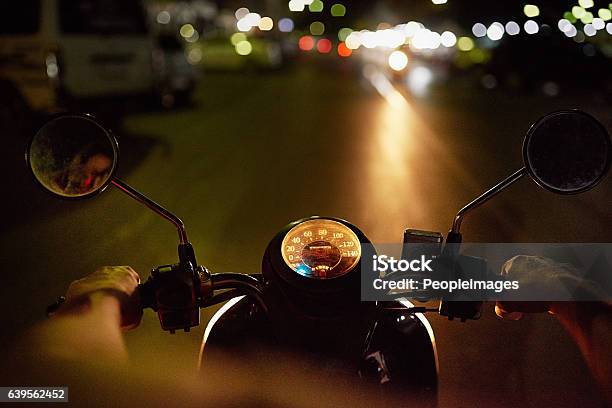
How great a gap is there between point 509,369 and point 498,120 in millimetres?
14619

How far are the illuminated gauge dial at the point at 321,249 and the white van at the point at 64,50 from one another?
456 inches

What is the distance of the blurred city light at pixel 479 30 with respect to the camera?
1477 inches

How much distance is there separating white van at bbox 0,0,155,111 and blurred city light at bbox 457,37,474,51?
64.0 feet

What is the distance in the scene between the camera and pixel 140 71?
52.0 feet

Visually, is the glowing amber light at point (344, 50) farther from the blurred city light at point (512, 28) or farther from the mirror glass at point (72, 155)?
the mirror glass at point (72, 155)

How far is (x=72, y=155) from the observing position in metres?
2.61

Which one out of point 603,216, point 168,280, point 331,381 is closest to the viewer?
point 331,381

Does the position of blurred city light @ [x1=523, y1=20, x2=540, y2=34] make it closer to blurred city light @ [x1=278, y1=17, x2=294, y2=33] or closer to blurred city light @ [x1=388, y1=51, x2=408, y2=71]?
blurred city light @ [x1=388, y1=51, x2=408, y2=71]

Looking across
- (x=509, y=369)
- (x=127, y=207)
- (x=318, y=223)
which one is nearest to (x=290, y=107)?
(x=127, y=207)

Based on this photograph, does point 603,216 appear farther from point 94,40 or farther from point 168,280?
Answer: point 94,40

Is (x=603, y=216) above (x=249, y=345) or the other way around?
above

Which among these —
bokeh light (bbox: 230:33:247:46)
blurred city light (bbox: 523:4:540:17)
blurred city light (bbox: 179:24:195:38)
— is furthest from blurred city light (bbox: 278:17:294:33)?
blurred city light (bbox: 523:4:540:17)

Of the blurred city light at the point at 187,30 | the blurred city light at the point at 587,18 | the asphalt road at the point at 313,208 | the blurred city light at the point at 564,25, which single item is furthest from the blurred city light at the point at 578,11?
the blurred city light at the point at 187,30

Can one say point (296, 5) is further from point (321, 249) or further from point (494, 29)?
point (321, 249)
